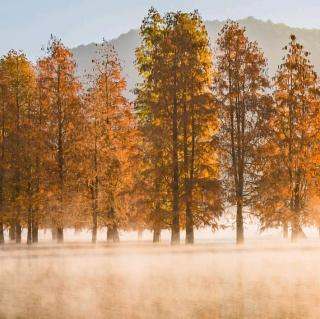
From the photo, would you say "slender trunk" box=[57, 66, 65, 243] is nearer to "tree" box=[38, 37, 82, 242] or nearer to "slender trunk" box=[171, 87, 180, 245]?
"tree" box=[38, 37, 82, 242]

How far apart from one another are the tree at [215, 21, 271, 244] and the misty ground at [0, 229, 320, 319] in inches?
451

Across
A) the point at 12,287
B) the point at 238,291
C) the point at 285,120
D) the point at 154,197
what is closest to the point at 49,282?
the point at 12,287

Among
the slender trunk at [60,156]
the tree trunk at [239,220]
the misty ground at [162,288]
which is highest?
the slender trunk at [60,156]

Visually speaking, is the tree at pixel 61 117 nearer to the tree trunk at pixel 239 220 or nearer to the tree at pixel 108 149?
the tree at pixel 108 149

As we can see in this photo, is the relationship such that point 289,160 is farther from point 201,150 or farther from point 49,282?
point 49,282

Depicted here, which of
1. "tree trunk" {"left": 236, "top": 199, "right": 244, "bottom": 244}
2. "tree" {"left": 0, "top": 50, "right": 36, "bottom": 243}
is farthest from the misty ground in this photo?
"tree" {"left": 0, "top": 50, "right": 36, "bottom": 243}

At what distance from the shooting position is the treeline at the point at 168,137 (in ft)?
119

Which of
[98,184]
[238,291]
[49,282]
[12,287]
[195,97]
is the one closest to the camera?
[238,291]

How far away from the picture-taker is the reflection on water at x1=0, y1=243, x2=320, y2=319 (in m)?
12.1

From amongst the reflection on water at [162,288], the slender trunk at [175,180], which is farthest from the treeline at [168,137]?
the reflection on water at [162,288]

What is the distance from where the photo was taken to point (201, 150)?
36.4 metres

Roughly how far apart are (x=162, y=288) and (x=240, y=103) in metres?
22.4

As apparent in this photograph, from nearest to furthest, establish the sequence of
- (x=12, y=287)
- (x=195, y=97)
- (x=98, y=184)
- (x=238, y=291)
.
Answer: (x=238, y=291) → (x=12, y=287) → (x=195, y=97) → (x=98, y=184)

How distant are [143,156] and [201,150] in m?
3.79
